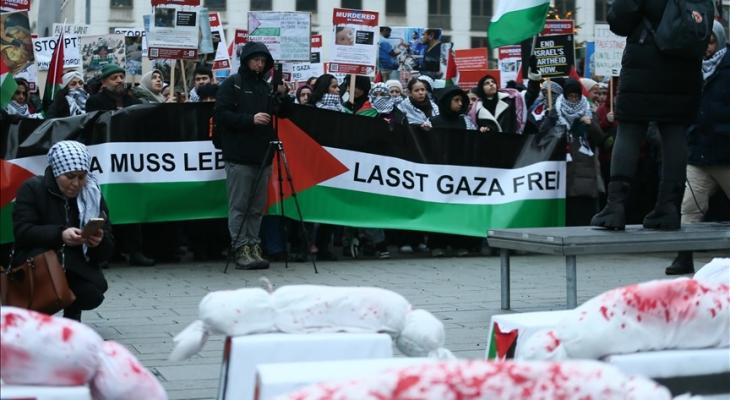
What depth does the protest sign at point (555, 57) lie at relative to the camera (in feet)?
45.0

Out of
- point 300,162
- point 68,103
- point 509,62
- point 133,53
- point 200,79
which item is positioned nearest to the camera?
point 300,162

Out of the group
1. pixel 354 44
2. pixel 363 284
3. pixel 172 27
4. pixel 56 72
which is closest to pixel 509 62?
pixel 354 44

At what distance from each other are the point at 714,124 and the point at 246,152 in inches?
161

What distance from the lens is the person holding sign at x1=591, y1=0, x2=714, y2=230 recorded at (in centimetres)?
804

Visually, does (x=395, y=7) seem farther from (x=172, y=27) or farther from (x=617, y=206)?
(x=617, y=206)

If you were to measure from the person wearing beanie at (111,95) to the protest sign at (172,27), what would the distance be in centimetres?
83

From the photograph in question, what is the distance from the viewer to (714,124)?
32.9ft

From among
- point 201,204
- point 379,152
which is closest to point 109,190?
point 201,204

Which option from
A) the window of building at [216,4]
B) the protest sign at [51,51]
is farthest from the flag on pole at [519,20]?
the window of building at [216,4]

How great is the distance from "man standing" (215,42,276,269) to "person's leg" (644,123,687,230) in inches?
163

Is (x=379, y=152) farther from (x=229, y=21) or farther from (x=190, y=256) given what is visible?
(x=229, y=21)

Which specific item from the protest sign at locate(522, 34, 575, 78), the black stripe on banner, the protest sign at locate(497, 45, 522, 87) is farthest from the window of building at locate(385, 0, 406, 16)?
the black stripe on banner

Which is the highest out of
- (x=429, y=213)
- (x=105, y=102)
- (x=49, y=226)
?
(x=105, y=102)

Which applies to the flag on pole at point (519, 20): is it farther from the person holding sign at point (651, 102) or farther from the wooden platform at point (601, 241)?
the wooden platform at point (601, 241)
